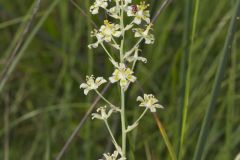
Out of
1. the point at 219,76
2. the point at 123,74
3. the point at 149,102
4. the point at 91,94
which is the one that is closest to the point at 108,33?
the point at 123,74

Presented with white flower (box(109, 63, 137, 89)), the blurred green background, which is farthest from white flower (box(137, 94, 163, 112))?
the blurred green background

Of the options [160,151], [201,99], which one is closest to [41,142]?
[160,151]

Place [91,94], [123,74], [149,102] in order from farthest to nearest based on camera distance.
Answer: [91,94] → [149,102] → [123,74]

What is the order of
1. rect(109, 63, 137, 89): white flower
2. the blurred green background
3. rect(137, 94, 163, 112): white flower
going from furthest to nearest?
the blurred green background, rect(137, 94, 163, 112): white flower, rect(109, 63, 137, 89): white flower

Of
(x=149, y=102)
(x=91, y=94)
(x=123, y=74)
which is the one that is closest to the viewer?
(x=123, y=74)

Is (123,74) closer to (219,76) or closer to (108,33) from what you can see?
(108,33)

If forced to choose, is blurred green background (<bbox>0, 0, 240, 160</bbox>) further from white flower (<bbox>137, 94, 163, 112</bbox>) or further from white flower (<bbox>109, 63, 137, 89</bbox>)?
white flower (<bbox>109, 63, 137, 89</bbox>)

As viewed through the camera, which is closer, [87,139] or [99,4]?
[99,4]

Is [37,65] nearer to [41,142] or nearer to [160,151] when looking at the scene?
[41,142]
